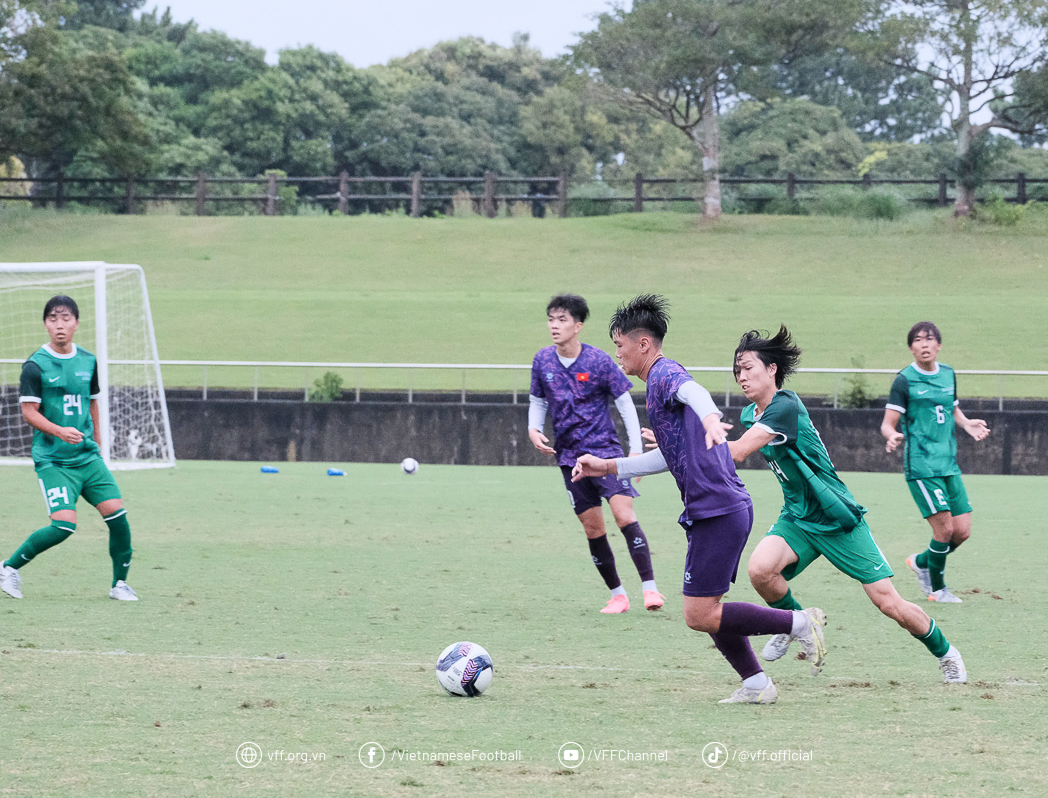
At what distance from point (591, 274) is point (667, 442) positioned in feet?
94.7

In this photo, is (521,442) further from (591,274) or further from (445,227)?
(445,227)

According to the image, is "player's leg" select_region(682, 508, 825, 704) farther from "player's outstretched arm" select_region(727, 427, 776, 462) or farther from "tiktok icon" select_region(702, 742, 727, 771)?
"tiktok icon" select_region(702, 742, 727, 771)

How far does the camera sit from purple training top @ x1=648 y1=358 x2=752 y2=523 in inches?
198

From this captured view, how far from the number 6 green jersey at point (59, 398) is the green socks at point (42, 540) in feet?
1.23

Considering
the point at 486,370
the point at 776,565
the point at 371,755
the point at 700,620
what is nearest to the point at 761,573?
the point at 776,565

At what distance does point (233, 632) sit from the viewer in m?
6.79

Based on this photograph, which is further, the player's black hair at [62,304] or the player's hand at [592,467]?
the player's black hair at [62,304]

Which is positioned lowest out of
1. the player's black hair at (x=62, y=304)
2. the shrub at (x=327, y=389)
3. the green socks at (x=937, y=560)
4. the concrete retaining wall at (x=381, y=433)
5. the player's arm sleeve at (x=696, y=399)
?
the concrete retaining wall at (x=381, y=433)

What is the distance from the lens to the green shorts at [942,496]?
815 centimetres

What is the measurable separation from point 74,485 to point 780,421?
456cm

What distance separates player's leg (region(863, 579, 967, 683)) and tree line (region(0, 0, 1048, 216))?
112ft

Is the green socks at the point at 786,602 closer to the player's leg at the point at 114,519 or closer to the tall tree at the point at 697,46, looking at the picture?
the player's leg at the point at 114,519

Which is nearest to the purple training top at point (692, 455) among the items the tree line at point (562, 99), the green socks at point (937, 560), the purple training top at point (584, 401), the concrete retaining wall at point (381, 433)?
the purple training top at point (584, 401)

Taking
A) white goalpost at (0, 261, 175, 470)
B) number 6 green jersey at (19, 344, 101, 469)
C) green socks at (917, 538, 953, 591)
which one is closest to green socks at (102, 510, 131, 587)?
number 6 green jersey at (19, 344, 101, 469)
